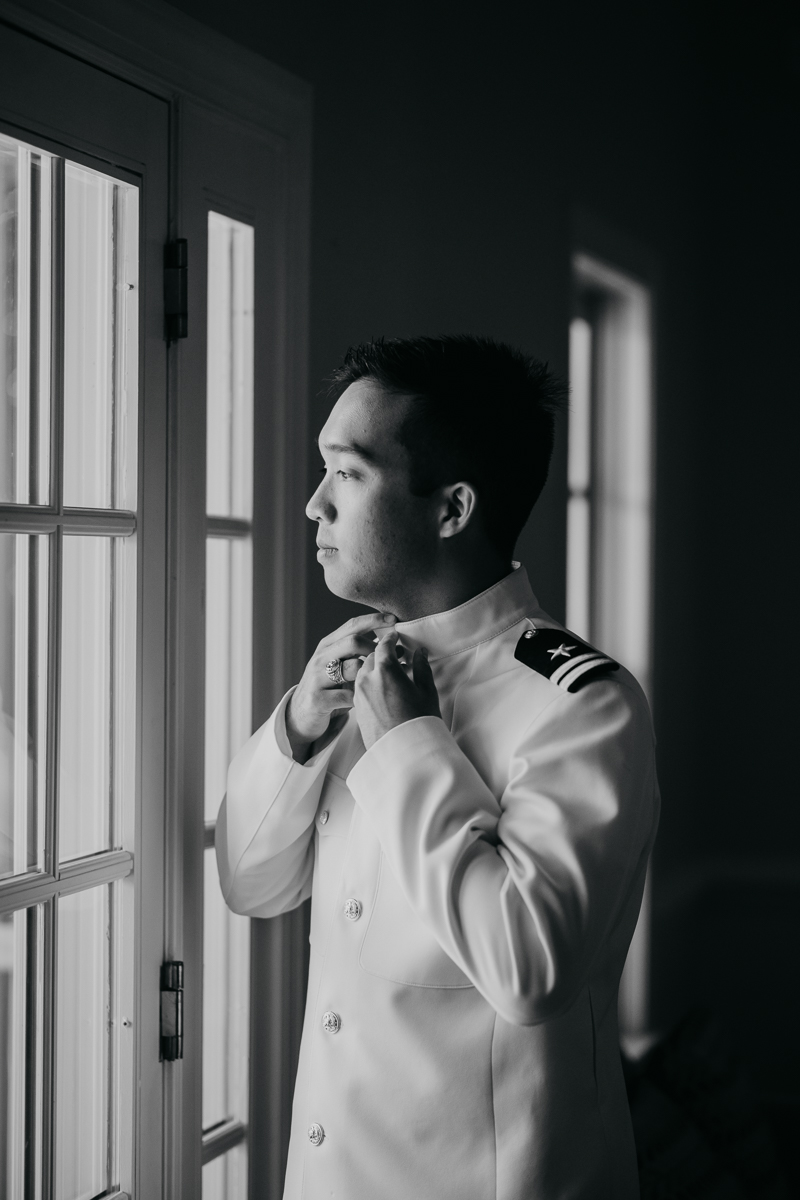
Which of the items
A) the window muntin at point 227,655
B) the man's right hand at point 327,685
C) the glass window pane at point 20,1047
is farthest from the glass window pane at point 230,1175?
the man's right hand at point 327,685

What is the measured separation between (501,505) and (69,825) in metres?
0.65

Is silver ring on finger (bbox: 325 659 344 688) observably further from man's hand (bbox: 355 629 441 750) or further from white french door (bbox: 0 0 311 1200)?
white french door (bbox: 0 0 311 1200)

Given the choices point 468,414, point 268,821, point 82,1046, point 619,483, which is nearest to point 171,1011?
point 82,1046

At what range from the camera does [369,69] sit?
1839mm

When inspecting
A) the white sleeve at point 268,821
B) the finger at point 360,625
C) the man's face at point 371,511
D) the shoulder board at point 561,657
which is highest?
the man's face at point 371,511

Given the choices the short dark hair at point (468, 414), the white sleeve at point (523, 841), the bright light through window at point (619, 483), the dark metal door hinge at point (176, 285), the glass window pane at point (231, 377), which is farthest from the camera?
the bright light through window at point (619, 483)

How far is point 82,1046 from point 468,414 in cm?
91

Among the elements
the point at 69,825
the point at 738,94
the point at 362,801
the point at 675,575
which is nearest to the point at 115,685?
the point at 69,825

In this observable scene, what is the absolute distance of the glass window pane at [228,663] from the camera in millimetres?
1573

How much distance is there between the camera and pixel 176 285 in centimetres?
141

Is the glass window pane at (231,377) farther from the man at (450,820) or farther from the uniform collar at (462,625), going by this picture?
the uniform collar at (462,625)

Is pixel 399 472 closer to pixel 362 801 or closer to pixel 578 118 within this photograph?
pixel 362 801

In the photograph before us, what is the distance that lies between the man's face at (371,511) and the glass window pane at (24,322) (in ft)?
1.09

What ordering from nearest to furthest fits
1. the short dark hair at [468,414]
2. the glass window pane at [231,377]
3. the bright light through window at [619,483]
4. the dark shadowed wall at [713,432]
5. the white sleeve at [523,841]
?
the white sleeve at [523,841]
the short dark hair at [468,414]
the glass window pane at [231,377]
the dark shadowed wall at [713,432]
the bright light through window at [619,483]
